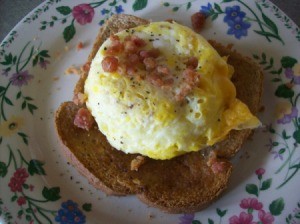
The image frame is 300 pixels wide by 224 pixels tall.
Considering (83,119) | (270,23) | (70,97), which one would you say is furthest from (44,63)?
(270,23)

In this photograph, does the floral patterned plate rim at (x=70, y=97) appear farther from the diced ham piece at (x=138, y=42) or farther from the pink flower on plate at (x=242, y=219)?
the diced ham piece at (x=138, y=42)

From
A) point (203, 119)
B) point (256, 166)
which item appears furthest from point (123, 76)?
point (256, 166)

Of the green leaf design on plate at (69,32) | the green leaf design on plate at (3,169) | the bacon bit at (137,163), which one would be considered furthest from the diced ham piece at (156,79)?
the green leaf design on plate at (3,169)

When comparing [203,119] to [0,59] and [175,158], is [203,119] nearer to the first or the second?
[175,158]

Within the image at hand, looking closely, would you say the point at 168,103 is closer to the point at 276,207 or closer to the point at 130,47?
the point at 130,47

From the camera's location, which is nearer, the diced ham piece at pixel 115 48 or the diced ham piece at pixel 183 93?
the diced ham piece at pixel 183 93

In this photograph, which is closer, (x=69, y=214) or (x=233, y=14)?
(x=69, y=214)
